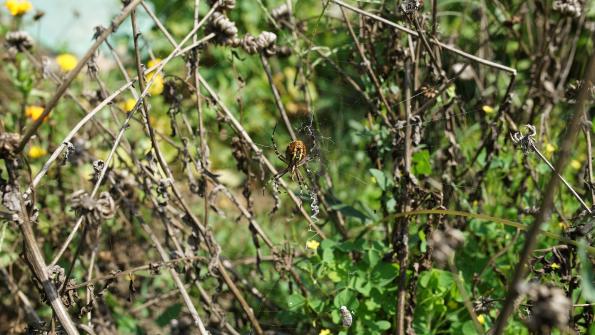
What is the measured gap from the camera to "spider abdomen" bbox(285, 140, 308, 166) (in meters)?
1.30

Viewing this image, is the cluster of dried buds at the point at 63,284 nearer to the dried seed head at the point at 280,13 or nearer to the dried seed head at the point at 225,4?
the dried seed head at the point at 225,4

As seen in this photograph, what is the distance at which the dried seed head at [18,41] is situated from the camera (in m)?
1.71

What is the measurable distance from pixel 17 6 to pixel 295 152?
1409mm

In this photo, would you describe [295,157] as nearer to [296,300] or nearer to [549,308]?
[296,300]

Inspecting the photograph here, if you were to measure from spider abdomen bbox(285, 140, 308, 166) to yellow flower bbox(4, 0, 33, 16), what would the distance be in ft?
4.49

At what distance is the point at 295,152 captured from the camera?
130 cm

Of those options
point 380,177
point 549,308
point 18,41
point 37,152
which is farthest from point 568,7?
point 37,152

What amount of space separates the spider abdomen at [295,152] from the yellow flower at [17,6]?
4.49 ft

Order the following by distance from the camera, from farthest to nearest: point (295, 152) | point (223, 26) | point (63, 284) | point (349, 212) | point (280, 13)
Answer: point (280, 13) → point (349, 212) → point (223, 26) → point (295, 152) → point (63, 284)

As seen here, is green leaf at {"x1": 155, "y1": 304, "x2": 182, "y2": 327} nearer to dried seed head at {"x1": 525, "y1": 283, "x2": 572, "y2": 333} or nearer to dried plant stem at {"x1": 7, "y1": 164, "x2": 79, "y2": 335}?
dried plant stem at {"x1": 7, "y1": 164, "x2": 79, "y2": 335}

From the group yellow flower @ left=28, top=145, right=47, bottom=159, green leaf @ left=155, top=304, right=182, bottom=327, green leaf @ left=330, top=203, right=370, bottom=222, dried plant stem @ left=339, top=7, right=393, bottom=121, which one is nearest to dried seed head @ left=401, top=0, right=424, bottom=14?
dried plant stem @ left=339, top=7, right=393, bottom=121

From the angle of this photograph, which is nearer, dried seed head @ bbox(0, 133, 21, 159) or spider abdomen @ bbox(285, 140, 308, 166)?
dried seed head @ bbox(0, 133, 21, 159)

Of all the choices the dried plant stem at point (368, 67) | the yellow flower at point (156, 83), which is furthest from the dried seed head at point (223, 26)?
the dried plant stem at point (368, 67)

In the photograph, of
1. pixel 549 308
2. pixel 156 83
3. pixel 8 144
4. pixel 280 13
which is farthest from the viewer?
pixel 156 83
